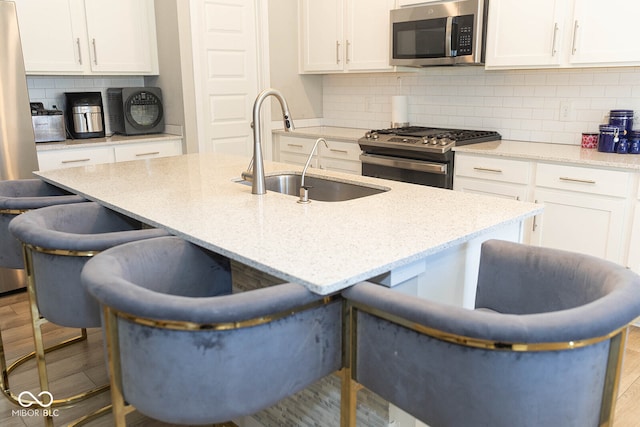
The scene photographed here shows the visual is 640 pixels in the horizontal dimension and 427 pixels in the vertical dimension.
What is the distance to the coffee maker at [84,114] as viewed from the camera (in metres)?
4.22

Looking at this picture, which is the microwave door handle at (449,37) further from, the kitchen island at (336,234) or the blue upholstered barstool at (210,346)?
the blue upholstered barstool at (210,346)

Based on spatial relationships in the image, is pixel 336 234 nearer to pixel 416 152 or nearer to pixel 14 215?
pixel 14 215

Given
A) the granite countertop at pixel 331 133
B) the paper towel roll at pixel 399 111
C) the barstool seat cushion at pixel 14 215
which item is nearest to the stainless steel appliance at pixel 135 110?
the granite countertop at pixel 331 133

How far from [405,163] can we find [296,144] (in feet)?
4.57

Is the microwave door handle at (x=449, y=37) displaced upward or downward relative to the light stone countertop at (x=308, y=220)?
upward

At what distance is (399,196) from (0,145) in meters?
2.80

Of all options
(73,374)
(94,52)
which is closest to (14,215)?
(73,374)

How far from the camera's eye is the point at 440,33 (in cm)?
374

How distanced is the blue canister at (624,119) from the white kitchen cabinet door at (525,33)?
0.48 meters

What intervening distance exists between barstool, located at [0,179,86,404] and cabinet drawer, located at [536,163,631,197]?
2.59m

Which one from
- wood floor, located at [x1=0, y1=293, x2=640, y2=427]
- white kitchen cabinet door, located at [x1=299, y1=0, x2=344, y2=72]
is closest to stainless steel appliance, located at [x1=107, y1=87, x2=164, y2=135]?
white kitchen cabinet door, located at [x1=299, y1=0, x2=344, y2=72]

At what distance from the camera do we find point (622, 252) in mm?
2934

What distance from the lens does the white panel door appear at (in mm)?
4387

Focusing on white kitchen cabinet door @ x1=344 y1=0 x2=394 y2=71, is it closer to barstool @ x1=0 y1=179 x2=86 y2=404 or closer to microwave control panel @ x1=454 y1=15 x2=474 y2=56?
microwave control panel @ x1=454 y1=15 x2=474 y2=56
